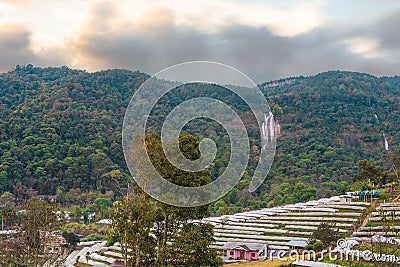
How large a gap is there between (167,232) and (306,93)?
8388cm

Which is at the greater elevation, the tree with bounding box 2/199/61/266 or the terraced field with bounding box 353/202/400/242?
the tree with bounding box 2/199/61/266

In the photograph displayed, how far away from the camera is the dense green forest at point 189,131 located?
5712 centimetres

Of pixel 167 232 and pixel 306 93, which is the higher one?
pixel 306 93

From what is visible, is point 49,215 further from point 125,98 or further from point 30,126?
point 125,98

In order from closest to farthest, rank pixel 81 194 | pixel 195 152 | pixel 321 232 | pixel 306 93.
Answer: pixel 195 152 → pixel 321 232 → pixel 81 194 → pixel 306 93

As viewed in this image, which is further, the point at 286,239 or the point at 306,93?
the point at 306,93

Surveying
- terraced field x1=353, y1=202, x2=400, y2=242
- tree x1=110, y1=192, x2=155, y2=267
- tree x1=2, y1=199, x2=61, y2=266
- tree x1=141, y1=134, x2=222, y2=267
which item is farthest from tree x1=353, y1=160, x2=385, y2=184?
tree x1=2, y1=199, x2=61, y2=266

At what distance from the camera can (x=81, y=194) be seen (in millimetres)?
57031

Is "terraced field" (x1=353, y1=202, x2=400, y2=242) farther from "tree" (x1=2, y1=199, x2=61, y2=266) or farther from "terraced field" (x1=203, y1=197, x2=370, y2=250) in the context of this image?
"tree" (x1=2, y1=199, x2=61, y2=266)

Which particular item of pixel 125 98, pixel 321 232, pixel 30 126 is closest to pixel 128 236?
pixel 321 232

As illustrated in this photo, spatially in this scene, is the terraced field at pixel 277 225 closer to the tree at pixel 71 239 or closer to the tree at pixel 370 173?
the tree at pixel 71 239

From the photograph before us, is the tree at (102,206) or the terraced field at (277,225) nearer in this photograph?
the terraced field at (277,225)

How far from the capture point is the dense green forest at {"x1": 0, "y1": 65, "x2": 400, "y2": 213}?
57.1 m

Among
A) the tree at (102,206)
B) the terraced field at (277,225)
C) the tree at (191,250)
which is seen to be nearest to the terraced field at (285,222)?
the terraced field at (277,225)
